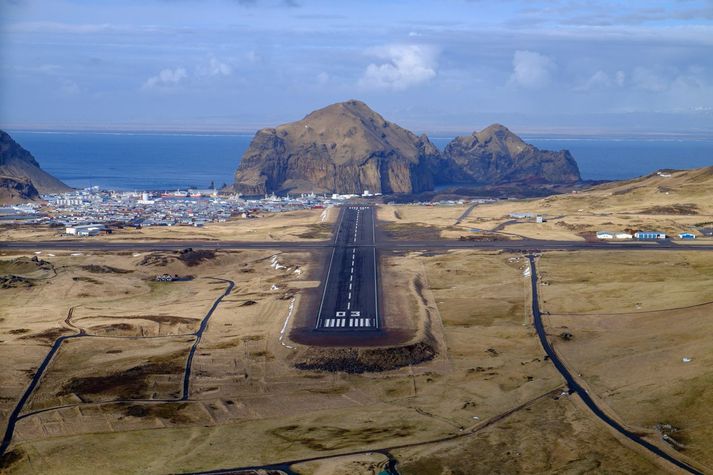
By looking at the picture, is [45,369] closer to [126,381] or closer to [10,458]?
[126,381]

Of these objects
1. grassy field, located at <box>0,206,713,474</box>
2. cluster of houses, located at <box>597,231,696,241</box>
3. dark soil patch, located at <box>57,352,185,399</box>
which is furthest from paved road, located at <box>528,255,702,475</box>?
cluster of houses, located at <box>597,231,696,241</box>

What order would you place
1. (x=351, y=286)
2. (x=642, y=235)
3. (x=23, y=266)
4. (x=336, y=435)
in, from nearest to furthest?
(x=336, y=435)
(x=351, y=286)
(x=23, y=266)
(x=642, y=235)

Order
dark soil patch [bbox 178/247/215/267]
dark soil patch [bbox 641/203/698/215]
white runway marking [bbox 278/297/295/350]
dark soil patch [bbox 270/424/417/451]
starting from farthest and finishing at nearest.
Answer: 1. dark soil patch [bbox 641/203/698/215]
2. dark soil patch [bbox 178/247/215/267]
3. white runway marking [bbox 278/297/295/350]
4. dark soil patch [bbox 270/424/417/451]

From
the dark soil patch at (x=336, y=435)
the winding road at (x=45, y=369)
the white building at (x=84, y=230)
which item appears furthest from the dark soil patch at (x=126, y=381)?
the white building at (x=84, y=230)

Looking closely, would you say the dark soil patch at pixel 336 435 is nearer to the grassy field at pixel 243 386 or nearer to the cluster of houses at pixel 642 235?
the grassy field at pixel 243 386

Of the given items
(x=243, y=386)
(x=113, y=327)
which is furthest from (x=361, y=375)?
(x=113, y=327)

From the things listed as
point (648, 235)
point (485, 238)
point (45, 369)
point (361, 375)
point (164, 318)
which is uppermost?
point (485, 238)

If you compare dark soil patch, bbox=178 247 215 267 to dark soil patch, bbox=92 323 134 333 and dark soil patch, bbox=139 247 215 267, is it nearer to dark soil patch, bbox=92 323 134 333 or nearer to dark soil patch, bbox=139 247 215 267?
dark soil patch, bbox=139 247 215 267

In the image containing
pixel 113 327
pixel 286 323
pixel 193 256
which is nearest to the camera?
pixel 113 327
